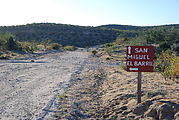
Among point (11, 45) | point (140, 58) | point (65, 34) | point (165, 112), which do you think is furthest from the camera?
point (65, 34)

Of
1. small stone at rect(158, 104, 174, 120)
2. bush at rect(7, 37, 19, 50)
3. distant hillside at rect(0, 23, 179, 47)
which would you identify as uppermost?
distant hillside at rect(0, 23, 179, 47)

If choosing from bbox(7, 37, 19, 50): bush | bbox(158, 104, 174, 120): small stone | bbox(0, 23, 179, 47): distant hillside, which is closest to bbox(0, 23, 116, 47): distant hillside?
bbox(0, 23, 179, 47): distant hillside

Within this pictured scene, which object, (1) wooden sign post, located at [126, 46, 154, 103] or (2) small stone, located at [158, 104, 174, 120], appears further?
(1) wooden sign post, located at [126, 46, 154, 103]

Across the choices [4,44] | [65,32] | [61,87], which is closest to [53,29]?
[65,32]

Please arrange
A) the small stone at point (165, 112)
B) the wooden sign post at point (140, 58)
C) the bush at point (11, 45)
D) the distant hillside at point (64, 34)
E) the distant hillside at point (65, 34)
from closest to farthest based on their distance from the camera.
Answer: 1. the small stone at point (165, 112)
2. the wooden sign post at point (140, 58)
3. the bush at point (11, 45)
4. the distant hillside at point (65, 34)
5. the distant hillside at point (64, 34)

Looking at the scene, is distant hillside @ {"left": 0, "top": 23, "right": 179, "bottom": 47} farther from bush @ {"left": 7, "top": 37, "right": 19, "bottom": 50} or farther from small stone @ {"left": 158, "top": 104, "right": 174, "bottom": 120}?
small stone @ {"left": 158, "top": 104, "right": 174, "bottom": 120}

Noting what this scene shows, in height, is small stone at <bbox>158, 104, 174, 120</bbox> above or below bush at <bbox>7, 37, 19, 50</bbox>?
below

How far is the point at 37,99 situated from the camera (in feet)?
29.1

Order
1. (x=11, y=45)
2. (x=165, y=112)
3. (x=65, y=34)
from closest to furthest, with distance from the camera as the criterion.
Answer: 1. (x=165, y=112)
2. (x=11, y=45)
3. (x=65, y=34)

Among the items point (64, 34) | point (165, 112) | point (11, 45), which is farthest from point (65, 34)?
point (165, 112)

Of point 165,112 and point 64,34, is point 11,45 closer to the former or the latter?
point 165,112

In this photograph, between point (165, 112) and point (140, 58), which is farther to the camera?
point (140, 58)

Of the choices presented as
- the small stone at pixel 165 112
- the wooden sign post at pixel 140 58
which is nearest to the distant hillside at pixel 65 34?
the wooden sign post at pixel 140 58

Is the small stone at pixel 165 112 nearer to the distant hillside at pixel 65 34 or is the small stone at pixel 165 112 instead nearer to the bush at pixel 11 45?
the bush at pixel 11 45
